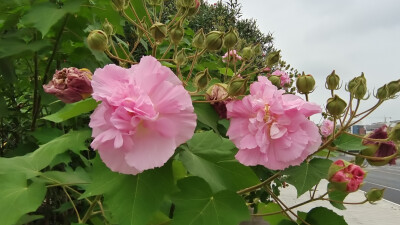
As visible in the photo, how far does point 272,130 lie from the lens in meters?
0.61

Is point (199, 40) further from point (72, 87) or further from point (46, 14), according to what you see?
point (46, 14)

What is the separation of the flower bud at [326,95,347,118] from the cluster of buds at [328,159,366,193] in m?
0.10

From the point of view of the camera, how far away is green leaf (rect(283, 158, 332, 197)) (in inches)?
27.7

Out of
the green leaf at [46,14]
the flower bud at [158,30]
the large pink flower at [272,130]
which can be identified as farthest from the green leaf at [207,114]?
the green leaf at [46,14]

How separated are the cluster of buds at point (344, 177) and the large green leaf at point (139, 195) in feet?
1.12

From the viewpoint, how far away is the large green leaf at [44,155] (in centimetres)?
67

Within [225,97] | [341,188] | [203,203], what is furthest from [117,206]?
[341,188]

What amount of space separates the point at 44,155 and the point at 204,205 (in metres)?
0.32

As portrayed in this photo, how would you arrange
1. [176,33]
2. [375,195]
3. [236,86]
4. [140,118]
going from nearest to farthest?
[140,118] < [236,86] < [176,33] < [375,195]

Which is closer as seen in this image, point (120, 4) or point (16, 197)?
point (16, 197)

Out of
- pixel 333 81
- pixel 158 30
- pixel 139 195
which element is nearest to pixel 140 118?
pixel 139 195

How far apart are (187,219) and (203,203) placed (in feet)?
0.13

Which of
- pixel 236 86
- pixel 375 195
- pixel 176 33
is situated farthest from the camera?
pixel 375 195

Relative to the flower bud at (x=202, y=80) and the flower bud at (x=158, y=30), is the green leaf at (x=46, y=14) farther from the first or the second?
the flower bud at (x=202, y=80)
